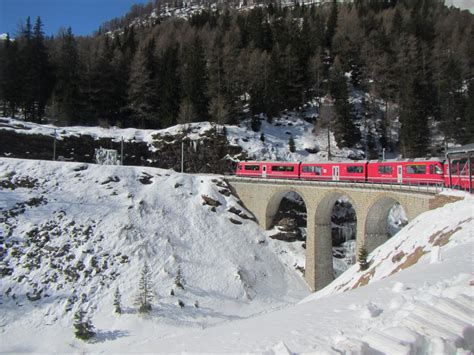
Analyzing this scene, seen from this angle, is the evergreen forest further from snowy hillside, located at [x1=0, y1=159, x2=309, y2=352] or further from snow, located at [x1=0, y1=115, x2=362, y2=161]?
snowy hillside, located at [x1=0, y1=159, x2=309, y2=352]

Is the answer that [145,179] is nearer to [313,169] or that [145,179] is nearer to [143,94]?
[313,169]

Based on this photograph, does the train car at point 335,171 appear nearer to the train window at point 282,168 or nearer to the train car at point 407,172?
the train car at point 407,172

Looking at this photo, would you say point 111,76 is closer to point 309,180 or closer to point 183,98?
point 183,98

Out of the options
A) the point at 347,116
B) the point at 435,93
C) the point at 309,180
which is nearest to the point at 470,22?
the point at 435,93

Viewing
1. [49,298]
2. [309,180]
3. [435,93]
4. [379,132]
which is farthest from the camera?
[435,93]

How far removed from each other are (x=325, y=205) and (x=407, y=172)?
24.0 feet

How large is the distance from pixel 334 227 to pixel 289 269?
8.35 meters

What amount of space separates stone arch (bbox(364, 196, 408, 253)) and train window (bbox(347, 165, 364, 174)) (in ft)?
12.0

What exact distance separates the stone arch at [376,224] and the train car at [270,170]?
9.64m

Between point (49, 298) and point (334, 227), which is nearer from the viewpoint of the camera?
point (49, 298)

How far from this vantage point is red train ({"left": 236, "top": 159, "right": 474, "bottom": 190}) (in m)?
23.5

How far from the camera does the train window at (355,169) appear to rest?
2911cm

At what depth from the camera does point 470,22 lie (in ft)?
248

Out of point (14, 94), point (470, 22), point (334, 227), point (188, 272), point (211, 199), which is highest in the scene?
point (470, 22)
